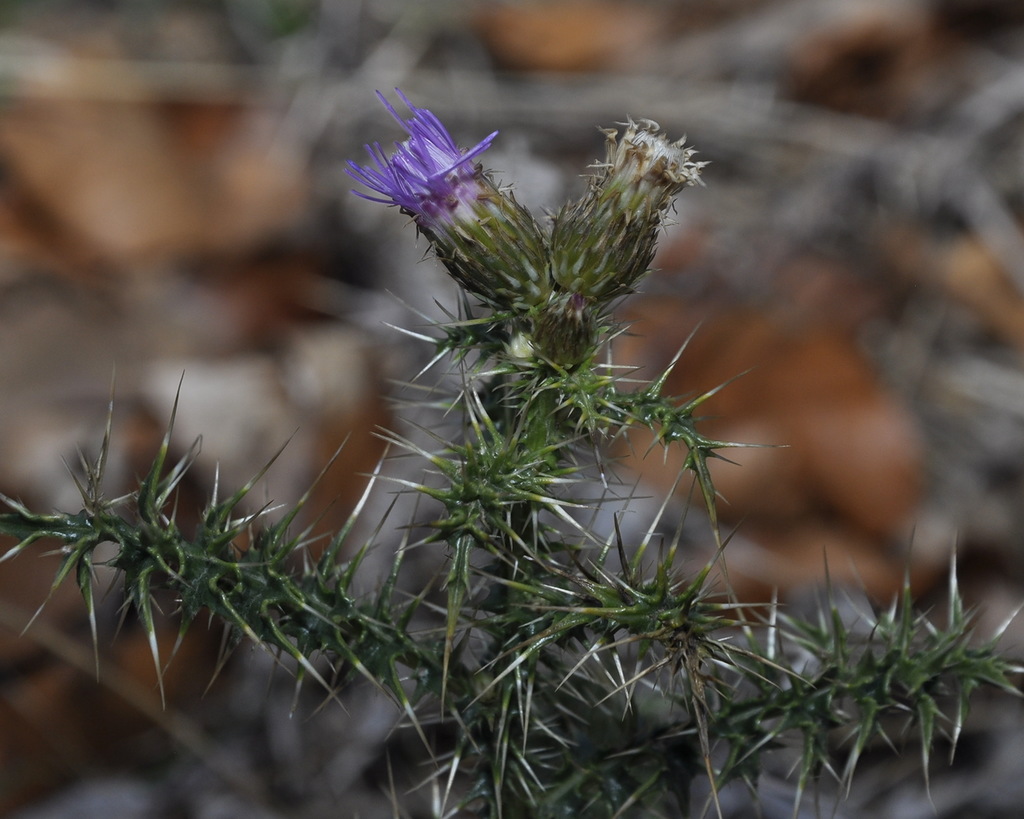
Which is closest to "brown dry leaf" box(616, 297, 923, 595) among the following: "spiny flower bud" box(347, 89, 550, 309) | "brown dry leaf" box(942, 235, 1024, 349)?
"brown dry leaf" box(942, 235, 1024, 349)

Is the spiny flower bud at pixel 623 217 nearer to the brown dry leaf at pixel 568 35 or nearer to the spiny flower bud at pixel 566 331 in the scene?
the spiny flower bud at pixel 566 331

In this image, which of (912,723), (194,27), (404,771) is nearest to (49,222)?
(194,27)

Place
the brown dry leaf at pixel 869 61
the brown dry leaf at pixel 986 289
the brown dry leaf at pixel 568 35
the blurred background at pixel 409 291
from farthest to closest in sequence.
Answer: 1. the brown dry leaf at pixel 568 35
2. the brown dry leaf at pixel 869 61
3. the brown dry leaf at pixel 986 289
4. the blurred background at pixel 409 291

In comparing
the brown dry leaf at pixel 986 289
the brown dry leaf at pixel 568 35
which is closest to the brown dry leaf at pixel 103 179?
the brown dry leaf at pixel 568 35

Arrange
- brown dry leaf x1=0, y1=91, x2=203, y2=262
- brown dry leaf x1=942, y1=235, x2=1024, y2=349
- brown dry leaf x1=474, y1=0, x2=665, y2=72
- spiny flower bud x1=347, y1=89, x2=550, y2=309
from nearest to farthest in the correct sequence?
spiny flower bud x1=347, y1=89, x2=550, y2=309 → brown dry leaf x1=942, y1=235, x2=1024, y2=349 → brown dry leaf x1=0, y1=91, x2=203, y2=262 → brown dry leaf x1=474, y1=0, x2=665, y2=72

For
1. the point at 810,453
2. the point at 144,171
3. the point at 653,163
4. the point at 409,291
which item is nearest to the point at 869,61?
the point at 810,453

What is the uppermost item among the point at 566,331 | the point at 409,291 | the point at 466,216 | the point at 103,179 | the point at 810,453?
the point at 466,216

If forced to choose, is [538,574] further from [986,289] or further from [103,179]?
[103,179]

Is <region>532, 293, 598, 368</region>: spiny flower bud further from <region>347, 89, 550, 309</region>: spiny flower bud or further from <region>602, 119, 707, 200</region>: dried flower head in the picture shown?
<region>602, 119, 707, 200</region>: dried flower head
